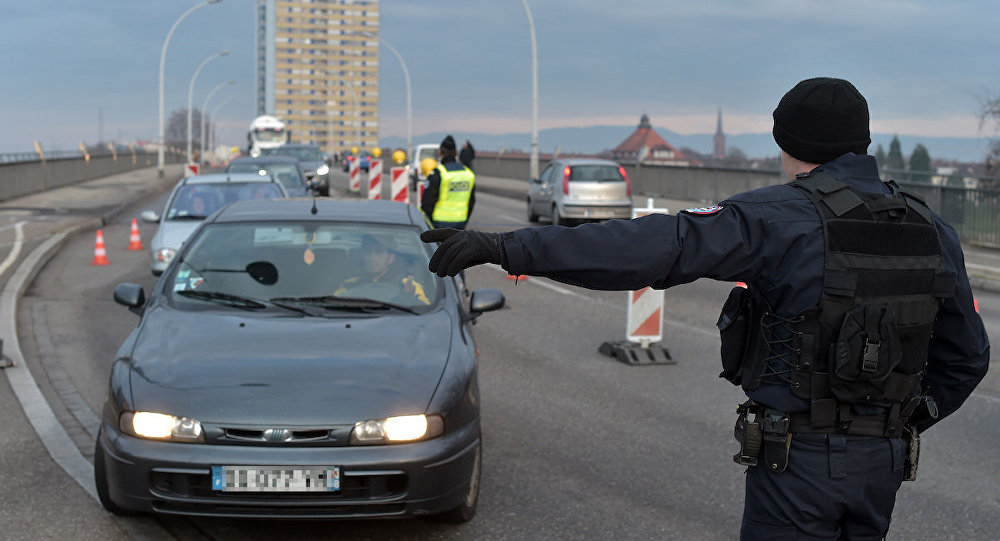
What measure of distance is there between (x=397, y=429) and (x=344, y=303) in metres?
1.34

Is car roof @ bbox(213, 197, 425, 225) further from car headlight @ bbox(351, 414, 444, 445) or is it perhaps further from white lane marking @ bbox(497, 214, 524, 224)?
white lane marking @ bbox(497, 214, 524, 224)

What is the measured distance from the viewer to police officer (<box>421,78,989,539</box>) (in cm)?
267

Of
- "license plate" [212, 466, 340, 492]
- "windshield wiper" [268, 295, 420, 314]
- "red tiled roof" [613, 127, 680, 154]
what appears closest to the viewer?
"license plate" [212, 466, 340, 492]

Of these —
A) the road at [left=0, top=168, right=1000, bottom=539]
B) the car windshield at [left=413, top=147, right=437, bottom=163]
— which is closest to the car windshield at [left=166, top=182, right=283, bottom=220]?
the road at [left=0, top=168, right=1000, bottom=539]

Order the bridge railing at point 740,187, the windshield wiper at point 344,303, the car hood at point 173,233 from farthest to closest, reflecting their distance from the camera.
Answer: the bridge railing at point 740,187 < the car hood at point 173,233 < the windshield wiper at point 344,303

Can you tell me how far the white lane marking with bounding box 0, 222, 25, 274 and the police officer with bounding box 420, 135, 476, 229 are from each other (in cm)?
595

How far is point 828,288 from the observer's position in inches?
109

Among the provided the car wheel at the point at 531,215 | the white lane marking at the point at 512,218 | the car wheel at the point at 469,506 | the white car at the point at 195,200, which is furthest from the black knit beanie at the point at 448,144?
the car wheel at the point at 531,215

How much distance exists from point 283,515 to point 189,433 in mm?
529

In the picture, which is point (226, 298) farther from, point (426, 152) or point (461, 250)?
point (426, 152)

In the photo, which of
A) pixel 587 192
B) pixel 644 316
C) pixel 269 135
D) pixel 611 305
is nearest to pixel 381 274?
pixel 644 316

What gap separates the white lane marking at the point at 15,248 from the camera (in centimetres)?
1491

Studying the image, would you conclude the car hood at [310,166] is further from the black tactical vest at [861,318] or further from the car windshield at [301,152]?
the black tactical vest at [861,318]

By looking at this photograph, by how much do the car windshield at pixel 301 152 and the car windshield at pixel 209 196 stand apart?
21.4 meters
